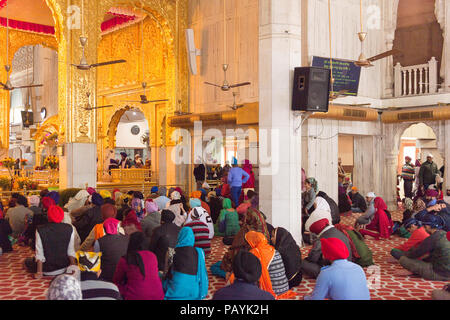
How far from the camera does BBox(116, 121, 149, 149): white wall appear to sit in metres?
20.5

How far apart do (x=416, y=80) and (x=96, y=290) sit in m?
10.1

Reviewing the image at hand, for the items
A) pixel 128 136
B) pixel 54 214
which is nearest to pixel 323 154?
pixel 54 214

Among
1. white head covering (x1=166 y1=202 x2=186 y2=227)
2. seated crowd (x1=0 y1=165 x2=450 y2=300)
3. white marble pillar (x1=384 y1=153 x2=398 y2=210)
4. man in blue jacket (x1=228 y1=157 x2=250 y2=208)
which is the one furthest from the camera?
white marble pillar (x1=384 y1=153 x2=398 y2=210)

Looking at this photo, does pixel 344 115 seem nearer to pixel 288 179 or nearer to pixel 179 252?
pixel 288 179

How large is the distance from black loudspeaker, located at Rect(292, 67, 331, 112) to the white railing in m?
5.37

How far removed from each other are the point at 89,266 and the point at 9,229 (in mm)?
3614

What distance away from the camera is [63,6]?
1084 cm

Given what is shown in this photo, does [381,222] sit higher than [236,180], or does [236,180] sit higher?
[236,180]

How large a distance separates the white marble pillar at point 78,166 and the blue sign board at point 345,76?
607 cm

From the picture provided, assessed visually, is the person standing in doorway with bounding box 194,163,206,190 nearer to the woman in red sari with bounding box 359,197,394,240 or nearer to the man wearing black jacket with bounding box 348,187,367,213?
the man wearing black jacket with bounding box 348,187,367,213

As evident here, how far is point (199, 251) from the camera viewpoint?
412 cm

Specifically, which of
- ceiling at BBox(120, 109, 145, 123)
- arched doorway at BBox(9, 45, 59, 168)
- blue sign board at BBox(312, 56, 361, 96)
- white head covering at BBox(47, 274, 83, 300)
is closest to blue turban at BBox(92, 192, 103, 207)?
white head covering at BBox(47, 274, 83, 300)

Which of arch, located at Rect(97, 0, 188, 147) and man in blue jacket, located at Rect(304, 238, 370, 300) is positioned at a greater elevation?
arch, located at Rect(97, 0, 188, 147)

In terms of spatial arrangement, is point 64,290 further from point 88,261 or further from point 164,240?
point 164,240
